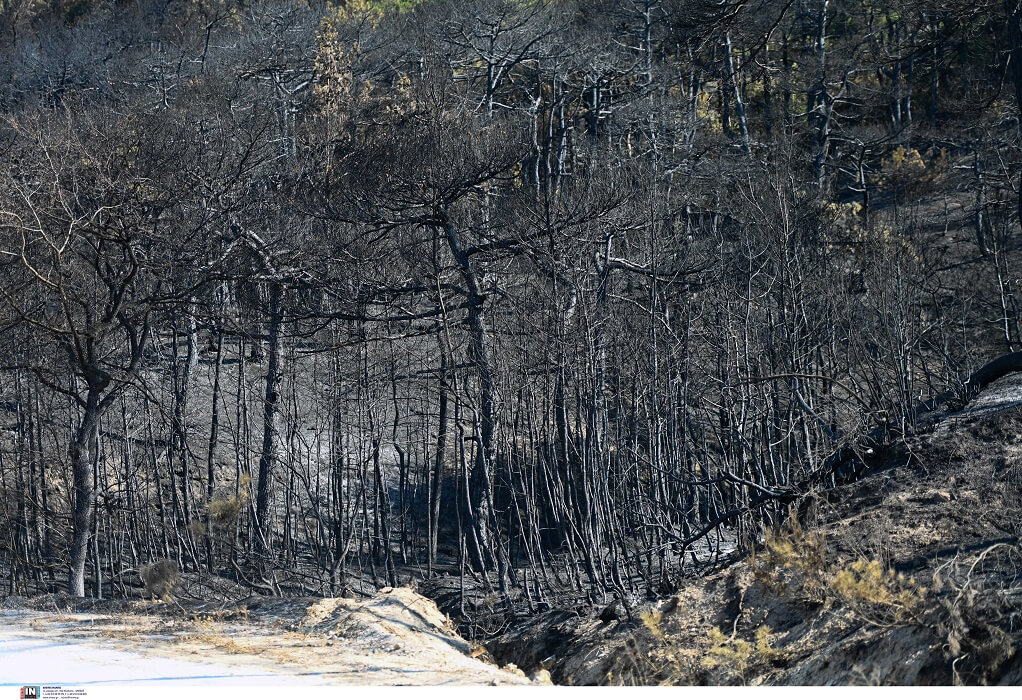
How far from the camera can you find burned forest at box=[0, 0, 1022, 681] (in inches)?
424

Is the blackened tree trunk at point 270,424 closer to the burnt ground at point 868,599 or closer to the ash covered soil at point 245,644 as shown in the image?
the ash covered soil at point 245,644

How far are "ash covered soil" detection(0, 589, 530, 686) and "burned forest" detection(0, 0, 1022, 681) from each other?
1.07m

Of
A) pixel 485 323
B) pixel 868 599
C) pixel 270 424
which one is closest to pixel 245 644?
pixel 868 599

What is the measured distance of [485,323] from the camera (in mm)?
15672

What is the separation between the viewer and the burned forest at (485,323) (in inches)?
424

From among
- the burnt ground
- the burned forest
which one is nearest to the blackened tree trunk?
the burned forest

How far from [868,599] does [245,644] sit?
A: 490cm

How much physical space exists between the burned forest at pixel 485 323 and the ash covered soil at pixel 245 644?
107 cm

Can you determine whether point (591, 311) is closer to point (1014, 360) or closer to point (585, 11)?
point (1014, 360)

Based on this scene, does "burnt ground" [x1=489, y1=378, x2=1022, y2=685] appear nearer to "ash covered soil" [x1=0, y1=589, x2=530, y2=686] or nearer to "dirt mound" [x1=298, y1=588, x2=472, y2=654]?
"dirt mound" [x1=298, y1=588, x2=472, y2=654]

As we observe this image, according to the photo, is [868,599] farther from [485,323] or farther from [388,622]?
[485,323]

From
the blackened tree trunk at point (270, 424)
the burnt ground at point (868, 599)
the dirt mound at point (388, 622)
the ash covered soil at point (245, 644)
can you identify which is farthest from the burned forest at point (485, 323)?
the ash covered soil at point (245, 644)

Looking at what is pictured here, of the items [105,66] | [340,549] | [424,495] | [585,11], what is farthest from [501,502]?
[105,66]

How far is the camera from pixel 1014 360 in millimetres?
11297
